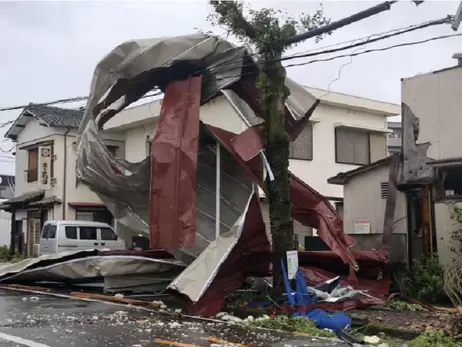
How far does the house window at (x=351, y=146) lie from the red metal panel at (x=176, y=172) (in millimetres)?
13454

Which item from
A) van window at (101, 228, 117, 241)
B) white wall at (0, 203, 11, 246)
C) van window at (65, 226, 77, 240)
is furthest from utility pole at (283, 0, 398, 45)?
white wall at (0, 203, 11, 246)

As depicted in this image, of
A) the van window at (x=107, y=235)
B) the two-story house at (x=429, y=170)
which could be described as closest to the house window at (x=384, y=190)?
the two-story house at (x=429, y=170)

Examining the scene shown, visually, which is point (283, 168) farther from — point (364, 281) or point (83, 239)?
point (83, 239)

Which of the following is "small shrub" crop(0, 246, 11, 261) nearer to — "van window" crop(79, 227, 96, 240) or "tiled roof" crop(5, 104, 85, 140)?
"tiled roof" crop(5, 104, 85, 140)

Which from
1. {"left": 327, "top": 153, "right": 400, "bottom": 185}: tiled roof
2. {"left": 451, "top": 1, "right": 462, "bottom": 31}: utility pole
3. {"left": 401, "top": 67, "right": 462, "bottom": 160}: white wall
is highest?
{"left": 451, "top": 1, "right": 462, "bottom": 31}: utility pole

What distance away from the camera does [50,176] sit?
29531 millimetres

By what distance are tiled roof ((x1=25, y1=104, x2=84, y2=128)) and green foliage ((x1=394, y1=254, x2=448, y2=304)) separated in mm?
19708

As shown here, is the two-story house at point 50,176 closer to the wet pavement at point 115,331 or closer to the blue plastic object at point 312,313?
the wet pavement at point 115,331

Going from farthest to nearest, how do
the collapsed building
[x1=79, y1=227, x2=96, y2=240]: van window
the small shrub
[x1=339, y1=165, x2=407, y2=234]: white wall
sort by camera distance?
the small shrub, [x1=79, y1=227, x2=96, y2=240]: van window, [x1=339, y1=165, x2=407, y2=234]: white wall, the collapsed building

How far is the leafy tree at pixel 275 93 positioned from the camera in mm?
11852

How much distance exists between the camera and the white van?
78.8 ft

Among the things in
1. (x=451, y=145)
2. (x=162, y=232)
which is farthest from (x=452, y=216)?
(x=162, y=232)

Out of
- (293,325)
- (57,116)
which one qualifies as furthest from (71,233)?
(293,325)

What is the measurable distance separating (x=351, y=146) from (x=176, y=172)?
1495cm
